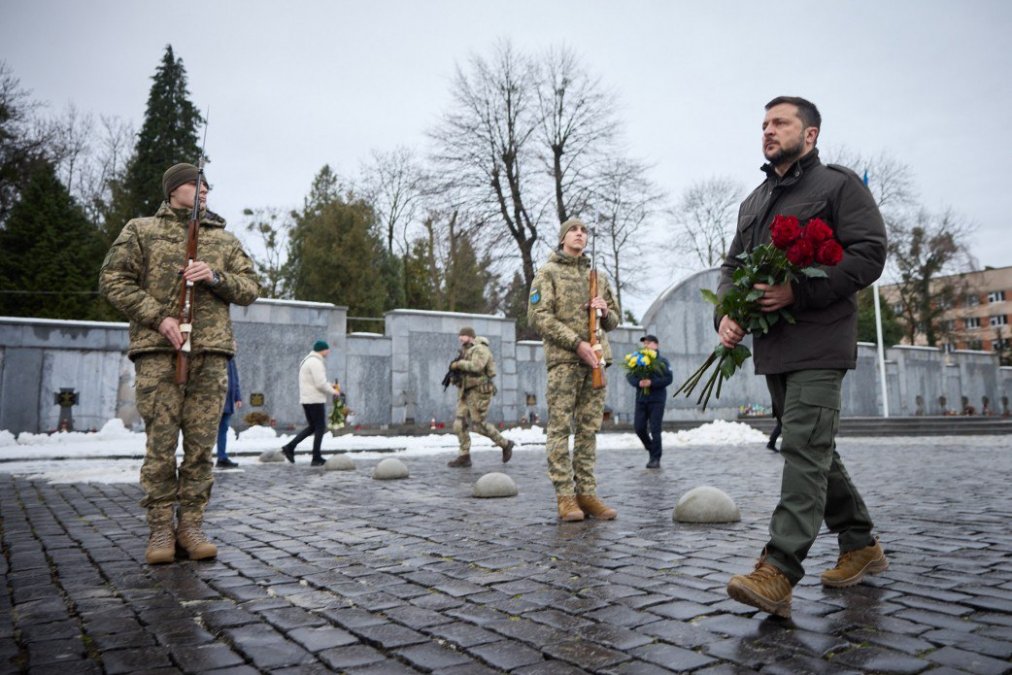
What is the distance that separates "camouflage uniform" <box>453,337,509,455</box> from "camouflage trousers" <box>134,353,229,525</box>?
7.11 m

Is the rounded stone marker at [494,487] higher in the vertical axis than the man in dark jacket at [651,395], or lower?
lower

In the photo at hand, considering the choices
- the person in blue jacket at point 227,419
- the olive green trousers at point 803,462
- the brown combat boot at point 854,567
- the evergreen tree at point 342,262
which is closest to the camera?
the olive green trousers at point 803,462

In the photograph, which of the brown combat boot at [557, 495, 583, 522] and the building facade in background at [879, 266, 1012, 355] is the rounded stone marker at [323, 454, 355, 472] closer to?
the brown combat boot at [557, 495, 583, 522]

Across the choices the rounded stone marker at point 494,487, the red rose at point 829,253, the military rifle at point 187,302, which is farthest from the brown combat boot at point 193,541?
the red rose at point 829,253

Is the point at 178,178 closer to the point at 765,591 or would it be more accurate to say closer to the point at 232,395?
the point at 765,591

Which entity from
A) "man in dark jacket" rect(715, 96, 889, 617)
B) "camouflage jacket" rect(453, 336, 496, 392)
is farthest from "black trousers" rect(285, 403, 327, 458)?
"man in dark jacket" rect(715, 96, 889, 617)

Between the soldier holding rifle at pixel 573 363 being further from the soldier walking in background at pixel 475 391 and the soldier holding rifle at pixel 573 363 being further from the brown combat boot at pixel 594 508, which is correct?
the soldier walking in background at pixel 475 391

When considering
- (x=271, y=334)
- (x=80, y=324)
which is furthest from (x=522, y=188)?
(x=80, y=324)

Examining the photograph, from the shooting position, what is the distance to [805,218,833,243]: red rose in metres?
3.32

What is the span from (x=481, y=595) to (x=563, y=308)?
295cm

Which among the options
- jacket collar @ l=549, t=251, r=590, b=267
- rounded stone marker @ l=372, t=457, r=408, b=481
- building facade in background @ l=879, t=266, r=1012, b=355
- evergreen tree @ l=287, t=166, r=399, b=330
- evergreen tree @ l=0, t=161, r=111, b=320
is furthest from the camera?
building facade in background @ l=879, t=266, r=1012, b=355

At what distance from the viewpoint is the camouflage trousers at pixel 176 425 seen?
4613 mm

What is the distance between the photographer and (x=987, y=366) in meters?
38.2

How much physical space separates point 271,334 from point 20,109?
18.9m
